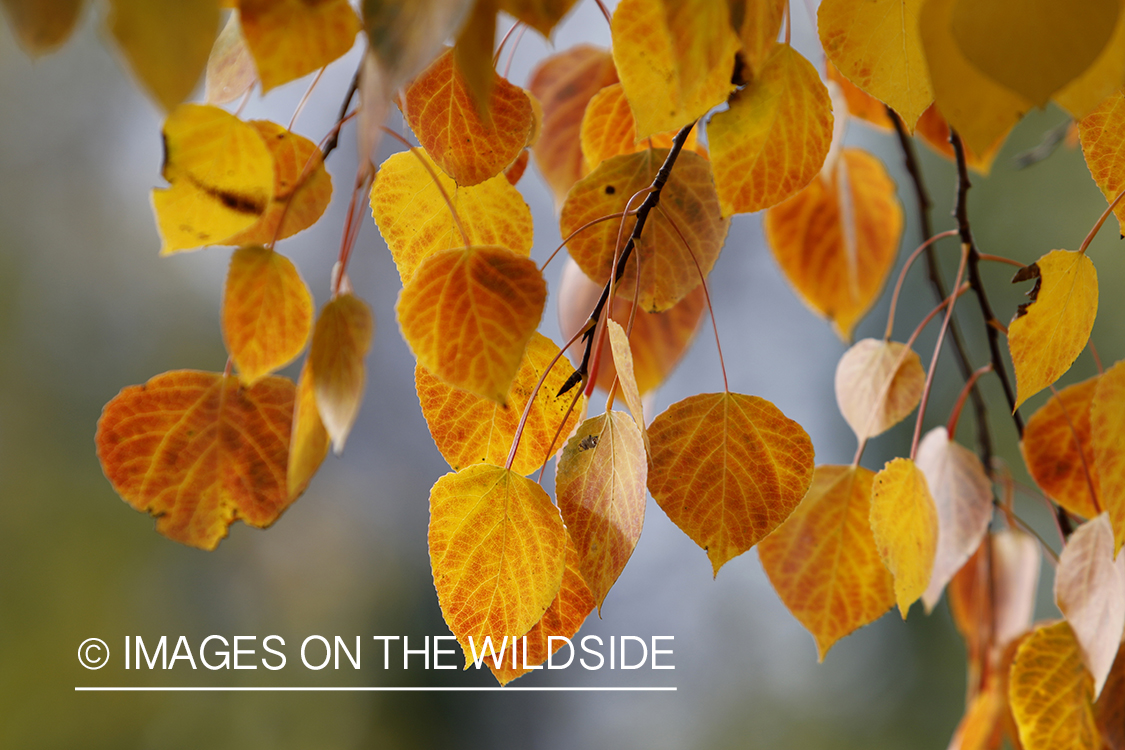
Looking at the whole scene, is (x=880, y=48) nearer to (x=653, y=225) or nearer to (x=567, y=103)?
(x=653, y=225)

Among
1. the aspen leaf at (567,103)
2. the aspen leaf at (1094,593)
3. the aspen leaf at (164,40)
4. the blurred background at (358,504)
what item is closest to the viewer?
the aspen leaf at (164,40)

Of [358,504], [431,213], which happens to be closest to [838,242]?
[431,213]

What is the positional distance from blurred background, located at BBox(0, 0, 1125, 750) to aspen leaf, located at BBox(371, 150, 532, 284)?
144 cm

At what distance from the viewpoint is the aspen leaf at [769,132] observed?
16 cm

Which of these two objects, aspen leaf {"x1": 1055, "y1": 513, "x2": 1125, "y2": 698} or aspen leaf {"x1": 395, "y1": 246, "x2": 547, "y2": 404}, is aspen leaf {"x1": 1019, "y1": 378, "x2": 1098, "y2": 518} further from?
aspen leaf {"x1": 395, "y1": 246, "x2": 547, "y2": 404}

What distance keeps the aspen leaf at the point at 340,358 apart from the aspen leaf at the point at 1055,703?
0.20 m

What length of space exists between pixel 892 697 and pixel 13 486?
6.13 feet

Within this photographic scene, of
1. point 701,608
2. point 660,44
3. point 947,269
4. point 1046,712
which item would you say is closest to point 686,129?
point 660,44

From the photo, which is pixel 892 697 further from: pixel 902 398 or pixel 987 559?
pixel 902 398

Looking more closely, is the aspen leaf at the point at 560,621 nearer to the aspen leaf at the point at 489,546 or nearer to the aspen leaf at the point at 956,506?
the aspen leaf at the point at 489,546

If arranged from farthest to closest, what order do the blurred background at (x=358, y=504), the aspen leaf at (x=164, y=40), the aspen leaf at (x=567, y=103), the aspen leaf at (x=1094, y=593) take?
the blurred background at (x=358, y=504) → the aspen leaf at (x=567, y=103) → the aspen leaf at (x=1094, y=593) → the aspen leaf at (x=164, y=40)

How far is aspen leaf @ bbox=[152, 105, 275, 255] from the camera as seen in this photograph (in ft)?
Result: 0.44

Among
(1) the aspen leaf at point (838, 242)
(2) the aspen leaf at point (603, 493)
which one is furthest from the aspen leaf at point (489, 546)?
(1) the aspen leaf at point (838, 242)

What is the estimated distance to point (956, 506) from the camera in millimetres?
241
